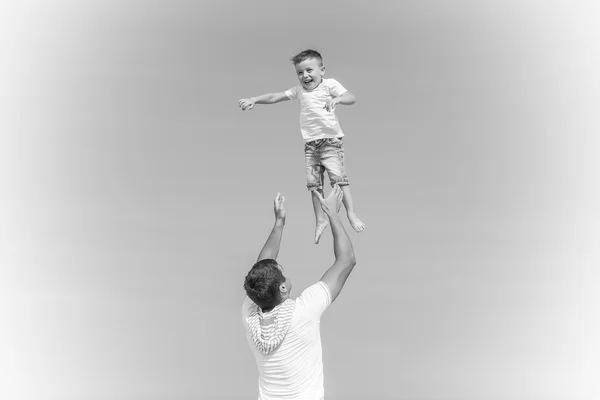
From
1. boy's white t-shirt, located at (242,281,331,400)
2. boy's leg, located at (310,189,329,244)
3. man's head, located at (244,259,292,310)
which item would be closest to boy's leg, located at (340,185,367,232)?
boy's leg, located at (310,189,329,244)

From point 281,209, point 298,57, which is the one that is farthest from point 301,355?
point 298,57

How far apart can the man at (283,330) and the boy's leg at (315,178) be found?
0.88m

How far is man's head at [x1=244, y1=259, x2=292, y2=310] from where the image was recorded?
3789mm

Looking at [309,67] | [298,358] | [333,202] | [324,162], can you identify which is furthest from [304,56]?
[298,358]

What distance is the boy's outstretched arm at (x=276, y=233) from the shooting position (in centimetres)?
439

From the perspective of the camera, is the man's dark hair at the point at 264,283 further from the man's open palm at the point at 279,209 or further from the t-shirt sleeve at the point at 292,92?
the t-shirt sleeve at the point at 292,92

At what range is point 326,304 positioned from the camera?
4023 millimetres

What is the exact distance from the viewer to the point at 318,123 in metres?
4.73

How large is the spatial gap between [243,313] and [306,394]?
1.87 feet

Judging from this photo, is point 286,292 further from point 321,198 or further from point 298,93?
point 298,93

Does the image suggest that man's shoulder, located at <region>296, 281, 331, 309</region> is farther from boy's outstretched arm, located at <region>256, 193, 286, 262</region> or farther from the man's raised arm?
boy's outstretched arm, located at <region>256, 193, 286, 262</region>

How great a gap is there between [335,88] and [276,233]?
3.40ft

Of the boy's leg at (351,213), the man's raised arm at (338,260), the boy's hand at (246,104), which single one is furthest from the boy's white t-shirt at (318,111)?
the man's raised arm at (338,260)

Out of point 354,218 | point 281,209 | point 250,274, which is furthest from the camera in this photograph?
point 354,218
